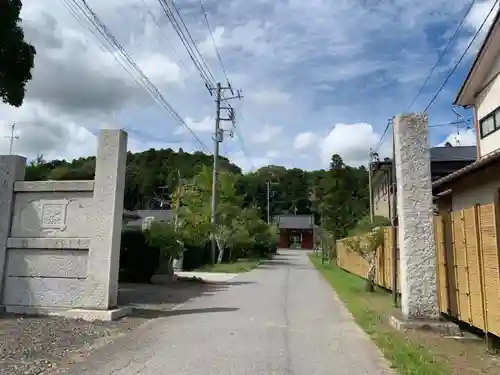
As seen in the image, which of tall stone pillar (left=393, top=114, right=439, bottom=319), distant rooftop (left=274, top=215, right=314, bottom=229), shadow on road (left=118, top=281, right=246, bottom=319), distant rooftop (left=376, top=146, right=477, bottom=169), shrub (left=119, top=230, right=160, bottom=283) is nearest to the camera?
tall stone pillar (left=393, top=114, right=439, bottom=319)

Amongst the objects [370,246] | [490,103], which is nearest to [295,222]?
[370,246]

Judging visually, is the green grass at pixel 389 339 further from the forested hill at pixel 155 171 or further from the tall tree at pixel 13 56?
the forested hill at pixel 155 171

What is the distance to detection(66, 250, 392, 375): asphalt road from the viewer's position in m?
6.00

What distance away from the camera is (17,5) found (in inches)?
400

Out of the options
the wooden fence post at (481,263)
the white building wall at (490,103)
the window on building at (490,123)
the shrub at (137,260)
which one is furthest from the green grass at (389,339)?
the shrub at (137,260)

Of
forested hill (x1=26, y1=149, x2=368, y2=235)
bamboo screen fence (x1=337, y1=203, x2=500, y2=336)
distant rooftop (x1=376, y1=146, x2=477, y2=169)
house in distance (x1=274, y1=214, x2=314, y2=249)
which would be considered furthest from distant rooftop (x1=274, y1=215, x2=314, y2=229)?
bamboo screen fence (x1=337, y1=203, x2=500, y2=336)

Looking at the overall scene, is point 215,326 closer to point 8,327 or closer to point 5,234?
point 8,327

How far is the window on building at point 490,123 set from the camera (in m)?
14.6

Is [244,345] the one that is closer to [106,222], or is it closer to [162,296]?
[106,222]

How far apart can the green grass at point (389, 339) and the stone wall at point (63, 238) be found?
17.5ft

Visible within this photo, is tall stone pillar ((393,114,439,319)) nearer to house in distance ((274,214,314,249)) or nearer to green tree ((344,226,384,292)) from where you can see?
green tree ((344,226,384,292))

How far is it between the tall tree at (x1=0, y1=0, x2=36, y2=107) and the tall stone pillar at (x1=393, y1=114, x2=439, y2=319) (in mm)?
8328

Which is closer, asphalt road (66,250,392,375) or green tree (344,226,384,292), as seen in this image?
asphalt road (66,250,392,375)

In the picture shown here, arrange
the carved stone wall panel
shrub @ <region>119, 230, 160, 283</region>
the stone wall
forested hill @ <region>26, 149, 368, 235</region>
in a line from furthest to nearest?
forested hill @ <region>26, 149, 368, 235</region>, shrub @ <region>119, 230, 160, 283</region>, the carved stone wall panel, the stone wall
